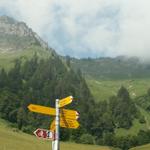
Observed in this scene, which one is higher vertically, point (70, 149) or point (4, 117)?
point (4, 117)

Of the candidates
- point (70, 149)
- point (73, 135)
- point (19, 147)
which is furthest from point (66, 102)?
point (73, 135)

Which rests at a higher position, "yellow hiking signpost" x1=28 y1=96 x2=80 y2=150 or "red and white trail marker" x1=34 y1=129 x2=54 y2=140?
"yellow hiking signpost" x1=28 y1=96 x2=80 y2=150

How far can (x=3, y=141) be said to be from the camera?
8106 centimetres

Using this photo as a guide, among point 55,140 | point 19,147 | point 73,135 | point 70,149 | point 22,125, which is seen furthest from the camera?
point 22,125

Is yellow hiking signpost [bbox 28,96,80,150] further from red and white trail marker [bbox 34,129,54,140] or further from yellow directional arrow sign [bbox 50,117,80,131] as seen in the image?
red and white trail marker [bbox 34,129,54,140]

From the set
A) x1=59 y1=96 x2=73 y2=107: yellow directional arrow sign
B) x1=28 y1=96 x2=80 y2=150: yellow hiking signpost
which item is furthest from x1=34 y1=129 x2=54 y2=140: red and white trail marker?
x1=59 y1=96 x2=73 y2=107: yellow directional arrow sign

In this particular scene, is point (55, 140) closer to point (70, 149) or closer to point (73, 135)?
point (70, 149)

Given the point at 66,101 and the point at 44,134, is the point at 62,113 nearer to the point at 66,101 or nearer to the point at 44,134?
the point at 66,101

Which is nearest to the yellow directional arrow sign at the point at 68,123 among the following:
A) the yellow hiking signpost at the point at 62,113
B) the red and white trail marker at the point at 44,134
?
the yellow hiking signpost at the point at 62,113

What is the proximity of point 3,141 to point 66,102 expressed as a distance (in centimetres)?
6605

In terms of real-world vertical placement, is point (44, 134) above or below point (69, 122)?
below

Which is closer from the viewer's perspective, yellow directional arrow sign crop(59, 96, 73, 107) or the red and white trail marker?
the red and white trail marker

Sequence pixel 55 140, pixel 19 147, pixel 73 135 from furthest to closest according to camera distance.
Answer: pixel 73 135
pixel 19 147
pixel 55 140

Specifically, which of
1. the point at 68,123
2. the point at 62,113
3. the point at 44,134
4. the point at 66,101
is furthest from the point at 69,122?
the point at 44,134
